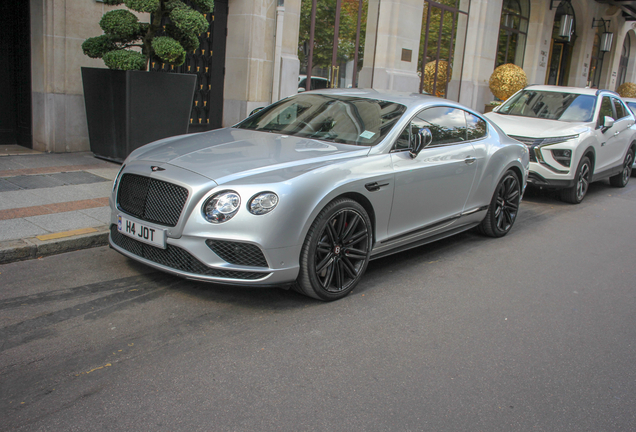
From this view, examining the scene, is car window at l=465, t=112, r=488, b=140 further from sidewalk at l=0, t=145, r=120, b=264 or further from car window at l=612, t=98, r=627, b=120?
car window at l=612, t=98, r=627, b=120

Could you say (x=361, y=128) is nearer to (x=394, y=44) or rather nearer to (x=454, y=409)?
(x=454, y=409)

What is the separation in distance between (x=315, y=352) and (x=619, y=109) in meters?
9.64

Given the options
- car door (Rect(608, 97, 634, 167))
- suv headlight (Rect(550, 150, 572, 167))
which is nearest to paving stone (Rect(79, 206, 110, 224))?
suv headlight (Rect(550, 150, 572, 167))

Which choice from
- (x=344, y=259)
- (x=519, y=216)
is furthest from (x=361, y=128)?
(x=519, y=216)

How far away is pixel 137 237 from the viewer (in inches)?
163

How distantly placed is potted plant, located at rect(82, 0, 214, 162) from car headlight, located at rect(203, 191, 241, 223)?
484 cm

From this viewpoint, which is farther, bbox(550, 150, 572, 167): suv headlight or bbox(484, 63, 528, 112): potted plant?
bbox(484, 63, 528, 112): potted plant

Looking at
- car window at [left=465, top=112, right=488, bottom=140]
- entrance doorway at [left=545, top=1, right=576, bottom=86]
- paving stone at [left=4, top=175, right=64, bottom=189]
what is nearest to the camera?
car window at [left=465, top=112, right=488, bottom=140]

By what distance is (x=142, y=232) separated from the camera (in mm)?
4098

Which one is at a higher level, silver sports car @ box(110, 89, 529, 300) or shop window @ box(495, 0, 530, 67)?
shop window @ box(495, 0, 530, 67)

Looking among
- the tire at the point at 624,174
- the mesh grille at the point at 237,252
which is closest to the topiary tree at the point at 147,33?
the mesh grille at the point at 237,252

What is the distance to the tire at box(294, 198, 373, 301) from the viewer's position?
13.5 ft

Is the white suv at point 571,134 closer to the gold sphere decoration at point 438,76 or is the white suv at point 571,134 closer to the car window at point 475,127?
the car window at point 475,127

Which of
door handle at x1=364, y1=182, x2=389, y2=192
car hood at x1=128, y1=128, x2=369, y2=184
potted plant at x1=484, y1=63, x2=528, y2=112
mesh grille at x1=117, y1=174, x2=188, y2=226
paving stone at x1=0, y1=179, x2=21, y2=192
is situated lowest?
paving stone at x1=0, y1=179, x2=21, y2=192
